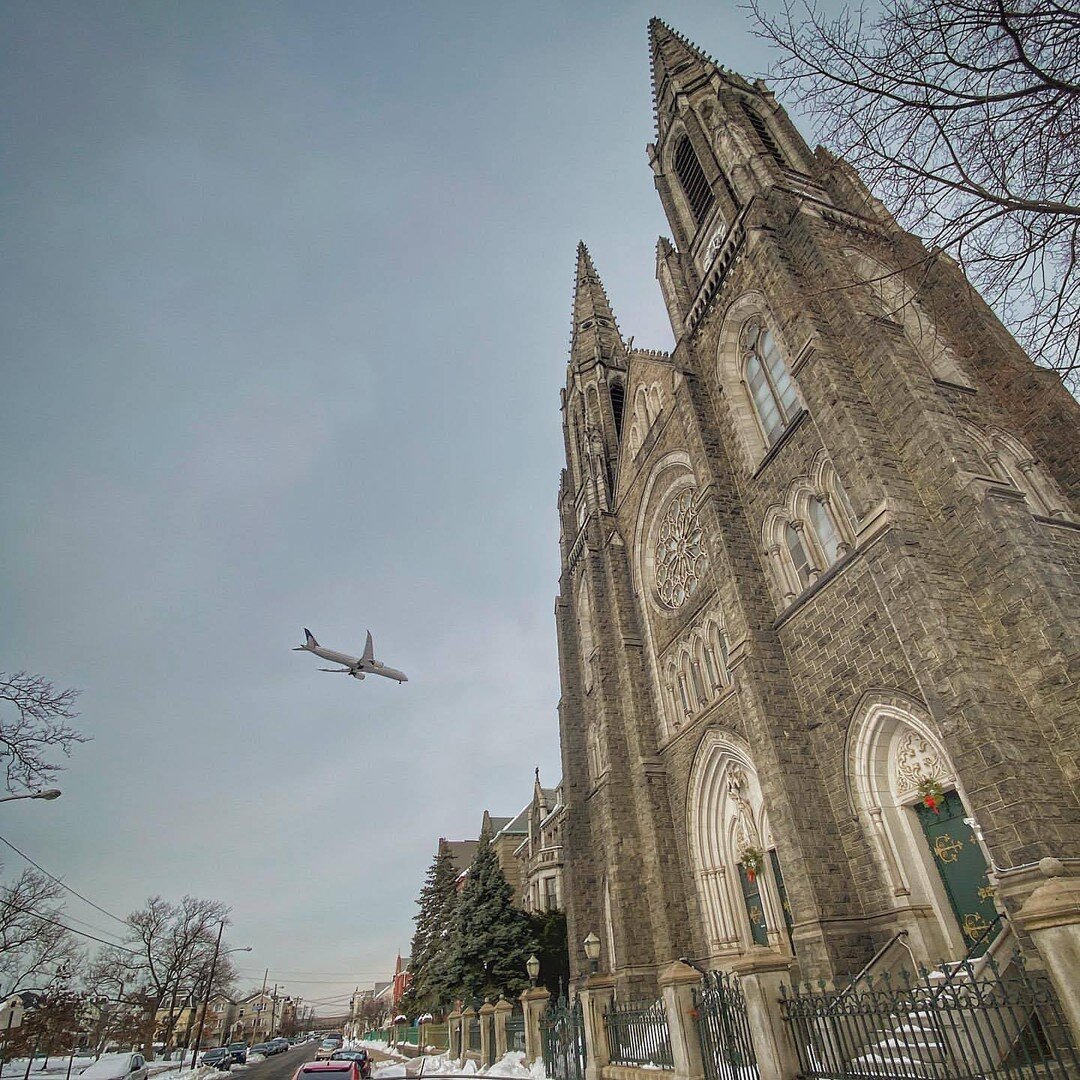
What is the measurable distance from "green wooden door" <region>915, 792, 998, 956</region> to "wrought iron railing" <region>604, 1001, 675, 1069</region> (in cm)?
453

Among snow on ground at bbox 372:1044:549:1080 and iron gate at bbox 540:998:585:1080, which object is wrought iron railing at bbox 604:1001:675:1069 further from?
snow on ground at bbox 372:1044:549:1080

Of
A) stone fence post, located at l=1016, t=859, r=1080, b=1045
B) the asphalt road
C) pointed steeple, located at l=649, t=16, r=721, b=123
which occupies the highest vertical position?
pointed steeple, located at l=649, t=16, r=721, b=123

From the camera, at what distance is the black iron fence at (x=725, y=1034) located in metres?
7.62

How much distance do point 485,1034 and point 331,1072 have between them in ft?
21.2

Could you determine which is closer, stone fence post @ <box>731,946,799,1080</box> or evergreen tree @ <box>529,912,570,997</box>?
stone fence post @ <box>731,946,799,1080</box>

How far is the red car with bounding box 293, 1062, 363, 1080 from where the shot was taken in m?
13.7

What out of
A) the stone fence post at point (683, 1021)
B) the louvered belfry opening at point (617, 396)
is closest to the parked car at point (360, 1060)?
the stone fence post at point (683, 1021)

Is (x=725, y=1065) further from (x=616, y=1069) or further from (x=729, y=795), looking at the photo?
(x=729, y=795)

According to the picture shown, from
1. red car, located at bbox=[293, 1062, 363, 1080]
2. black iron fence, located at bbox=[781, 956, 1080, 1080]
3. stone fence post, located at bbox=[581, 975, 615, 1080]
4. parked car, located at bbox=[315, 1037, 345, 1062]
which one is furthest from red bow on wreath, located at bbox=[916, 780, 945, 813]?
parked car, located at bbox=[315, 1037, 345, 1062]

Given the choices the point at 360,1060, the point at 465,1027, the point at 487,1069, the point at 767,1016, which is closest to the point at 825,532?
the point at 767,1016

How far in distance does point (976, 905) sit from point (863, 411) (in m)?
7.99

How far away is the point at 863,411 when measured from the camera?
12031mm

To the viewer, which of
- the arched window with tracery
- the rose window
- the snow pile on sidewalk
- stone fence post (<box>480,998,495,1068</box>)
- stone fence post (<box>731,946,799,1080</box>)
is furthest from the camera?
the rose window

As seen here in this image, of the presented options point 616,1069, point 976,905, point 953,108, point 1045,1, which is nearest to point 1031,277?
point 953,108
